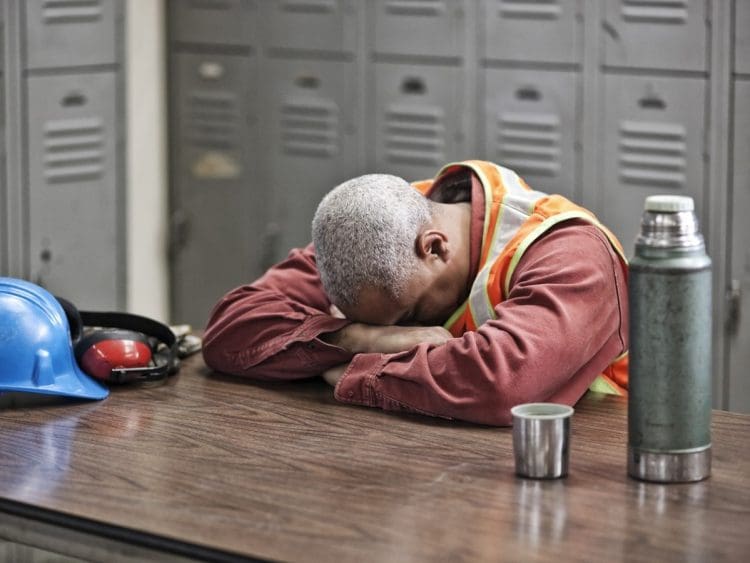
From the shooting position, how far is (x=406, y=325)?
2.32m

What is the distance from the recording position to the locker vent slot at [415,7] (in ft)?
14.0

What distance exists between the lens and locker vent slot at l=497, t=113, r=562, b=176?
4125mm

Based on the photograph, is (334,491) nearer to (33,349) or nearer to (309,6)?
(33,349)

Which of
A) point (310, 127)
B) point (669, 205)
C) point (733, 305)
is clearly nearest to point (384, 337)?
point (669, 205)

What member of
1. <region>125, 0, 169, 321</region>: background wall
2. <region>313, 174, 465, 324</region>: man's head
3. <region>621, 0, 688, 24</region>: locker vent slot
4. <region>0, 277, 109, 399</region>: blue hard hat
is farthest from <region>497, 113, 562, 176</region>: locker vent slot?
<region>0, 277, 109, 399</region>: blue hard hat

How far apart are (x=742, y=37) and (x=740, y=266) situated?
2.25 ft

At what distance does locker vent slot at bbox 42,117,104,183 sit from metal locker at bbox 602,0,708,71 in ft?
6.43

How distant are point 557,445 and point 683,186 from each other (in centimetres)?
234

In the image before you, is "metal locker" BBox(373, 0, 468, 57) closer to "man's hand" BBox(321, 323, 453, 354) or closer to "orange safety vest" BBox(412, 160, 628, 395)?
"orange safety vest" BBox(412, 160, 628, 395)

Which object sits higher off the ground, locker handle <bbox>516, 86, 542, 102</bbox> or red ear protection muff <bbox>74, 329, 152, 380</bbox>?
locker handle <bbox>516, 86, 542, 102</bbox>

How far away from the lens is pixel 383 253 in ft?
7.25

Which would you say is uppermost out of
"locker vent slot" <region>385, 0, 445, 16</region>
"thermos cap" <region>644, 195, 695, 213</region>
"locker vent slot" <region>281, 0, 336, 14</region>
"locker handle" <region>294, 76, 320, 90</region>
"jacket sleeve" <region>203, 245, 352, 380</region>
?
"locker vent slot" <region>281, 0, 336, 14</region>

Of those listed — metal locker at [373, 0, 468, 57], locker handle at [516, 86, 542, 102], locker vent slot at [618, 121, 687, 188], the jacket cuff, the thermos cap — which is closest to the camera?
the thermos cap

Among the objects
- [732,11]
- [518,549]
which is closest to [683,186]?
[732,11]
